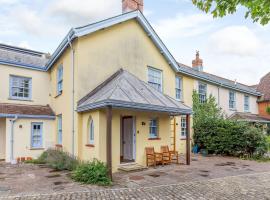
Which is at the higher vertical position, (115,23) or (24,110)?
(115,23)

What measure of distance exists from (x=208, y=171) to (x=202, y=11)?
8.25 meters

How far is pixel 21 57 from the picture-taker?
61.3 ft

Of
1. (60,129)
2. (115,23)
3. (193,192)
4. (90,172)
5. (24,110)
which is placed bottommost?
(193,192)

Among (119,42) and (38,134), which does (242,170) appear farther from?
(38,134)

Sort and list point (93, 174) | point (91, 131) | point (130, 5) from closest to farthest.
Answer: point (93, 174), point (91, 131), point (130, 5)

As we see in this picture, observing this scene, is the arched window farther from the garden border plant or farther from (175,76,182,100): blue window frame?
(175,76,182,100): blue window frame

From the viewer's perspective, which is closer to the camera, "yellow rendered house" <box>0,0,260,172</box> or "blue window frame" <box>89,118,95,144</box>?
"yellow rendered house" <box>0,0,260,172</box>

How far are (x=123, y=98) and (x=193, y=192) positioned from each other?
15.6 ft

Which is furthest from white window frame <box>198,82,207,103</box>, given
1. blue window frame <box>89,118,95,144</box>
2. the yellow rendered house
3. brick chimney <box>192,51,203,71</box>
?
blue window frame <box>89,118,95,144</box>

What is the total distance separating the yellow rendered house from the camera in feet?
39.9

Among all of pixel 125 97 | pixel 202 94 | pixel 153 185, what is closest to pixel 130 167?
pixel 153 185

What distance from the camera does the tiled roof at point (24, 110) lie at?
1512 cm

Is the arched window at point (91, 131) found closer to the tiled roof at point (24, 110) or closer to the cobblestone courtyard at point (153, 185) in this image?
the cobblestone courtyard at point (153, 185)

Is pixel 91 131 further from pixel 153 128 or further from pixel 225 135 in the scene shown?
pixel 225 135
